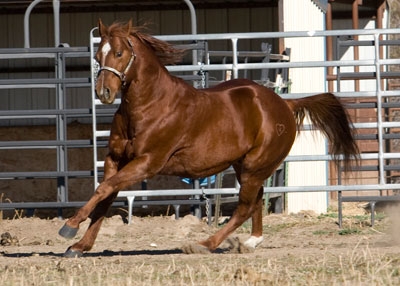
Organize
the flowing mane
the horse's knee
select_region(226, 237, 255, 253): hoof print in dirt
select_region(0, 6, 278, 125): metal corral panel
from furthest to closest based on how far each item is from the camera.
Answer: select_region(0, 6, 278, 125): metal corral panel < the horse's knee < select_region(226, 237, 255, 253): hoof print in dirt < the flowing mane

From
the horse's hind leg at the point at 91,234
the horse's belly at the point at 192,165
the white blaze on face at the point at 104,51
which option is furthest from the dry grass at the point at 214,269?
the white blaze on face at the point at 104,51

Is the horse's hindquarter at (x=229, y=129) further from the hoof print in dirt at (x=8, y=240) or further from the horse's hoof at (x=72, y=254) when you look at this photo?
the hoof print in dirt at (x=8, y=240)

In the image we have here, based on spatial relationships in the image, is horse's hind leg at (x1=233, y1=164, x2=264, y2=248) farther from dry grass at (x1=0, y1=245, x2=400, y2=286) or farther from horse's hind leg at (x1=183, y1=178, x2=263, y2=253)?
dry grass at (x1=0, y1=245, x2=400, y2=286)

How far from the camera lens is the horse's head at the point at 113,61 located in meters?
9.25

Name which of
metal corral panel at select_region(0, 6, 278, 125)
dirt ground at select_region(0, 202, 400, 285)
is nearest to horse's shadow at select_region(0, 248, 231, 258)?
dirt ground at select_region(0, 202, 400, 285)

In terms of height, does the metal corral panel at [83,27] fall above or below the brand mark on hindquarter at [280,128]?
above

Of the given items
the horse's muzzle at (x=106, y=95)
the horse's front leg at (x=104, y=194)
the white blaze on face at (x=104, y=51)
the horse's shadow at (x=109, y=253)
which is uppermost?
the white blaze on face at (x=104, y=51)

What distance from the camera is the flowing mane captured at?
31.1 feet

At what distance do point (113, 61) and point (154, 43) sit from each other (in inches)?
24.9

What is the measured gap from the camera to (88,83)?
1304cm

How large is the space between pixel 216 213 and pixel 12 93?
A: 7.17 metres

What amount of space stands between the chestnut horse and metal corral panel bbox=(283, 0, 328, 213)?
3.69m

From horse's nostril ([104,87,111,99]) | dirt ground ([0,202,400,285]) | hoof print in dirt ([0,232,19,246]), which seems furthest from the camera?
hoof print in dirt ([0,232,19,246])

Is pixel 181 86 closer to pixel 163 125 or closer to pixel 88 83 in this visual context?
pixel 163 125
